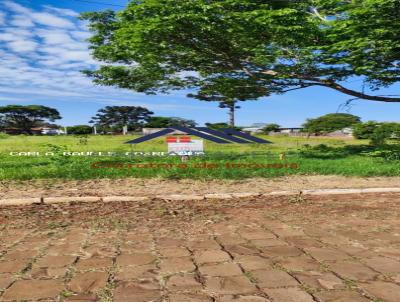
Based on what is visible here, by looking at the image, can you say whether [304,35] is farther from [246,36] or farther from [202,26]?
[202,26]

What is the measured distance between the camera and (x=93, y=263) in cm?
373

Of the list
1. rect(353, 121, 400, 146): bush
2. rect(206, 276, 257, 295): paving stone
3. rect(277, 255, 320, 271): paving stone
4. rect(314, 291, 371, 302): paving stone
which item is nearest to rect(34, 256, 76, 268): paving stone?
rect(206, 276, 257, 295): paving stone

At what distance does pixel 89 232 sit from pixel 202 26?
9.16 metres

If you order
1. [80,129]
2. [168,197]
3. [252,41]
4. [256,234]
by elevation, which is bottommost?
[256,234]

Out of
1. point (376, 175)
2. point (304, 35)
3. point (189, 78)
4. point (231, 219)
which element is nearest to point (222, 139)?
point (189, 78)

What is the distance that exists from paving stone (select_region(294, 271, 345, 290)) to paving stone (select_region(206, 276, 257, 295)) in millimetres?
477

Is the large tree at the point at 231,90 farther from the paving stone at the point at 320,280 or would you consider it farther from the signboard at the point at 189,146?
the paving stone at the point at 320,280

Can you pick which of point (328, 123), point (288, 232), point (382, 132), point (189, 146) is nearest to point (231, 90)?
point (189, 146)

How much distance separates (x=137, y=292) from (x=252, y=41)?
40.9ft

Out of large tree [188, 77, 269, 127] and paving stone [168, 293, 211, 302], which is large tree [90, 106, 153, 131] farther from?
paving stone [168, 293, 211, 302]

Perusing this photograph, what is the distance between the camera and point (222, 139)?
16312mm

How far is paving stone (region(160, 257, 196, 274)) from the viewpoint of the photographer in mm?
3543

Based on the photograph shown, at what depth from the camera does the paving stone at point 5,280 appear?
10.6 feet

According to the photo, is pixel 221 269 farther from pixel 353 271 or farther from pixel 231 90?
pixel 231 90
